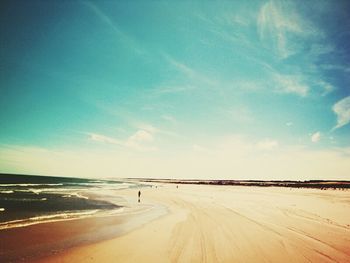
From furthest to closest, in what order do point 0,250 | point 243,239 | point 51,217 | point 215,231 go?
point 51,217 < point 215,231 < point 243,239 < point 0,250

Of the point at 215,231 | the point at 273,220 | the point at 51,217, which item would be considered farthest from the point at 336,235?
the point at 51,217

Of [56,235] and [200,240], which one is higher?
[200,240]

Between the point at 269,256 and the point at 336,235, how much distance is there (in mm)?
4931

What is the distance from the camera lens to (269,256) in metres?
8.88

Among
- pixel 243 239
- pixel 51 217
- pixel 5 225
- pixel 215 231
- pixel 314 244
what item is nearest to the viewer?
pixel 314 244

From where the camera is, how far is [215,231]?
12539 millimetres

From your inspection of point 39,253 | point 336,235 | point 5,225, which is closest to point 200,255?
point 39,253

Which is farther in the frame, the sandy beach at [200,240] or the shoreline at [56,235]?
the shoreline at [56,235]

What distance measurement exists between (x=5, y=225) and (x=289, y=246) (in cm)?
1510

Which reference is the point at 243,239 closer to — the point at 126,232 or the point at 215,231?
the point at 215,231

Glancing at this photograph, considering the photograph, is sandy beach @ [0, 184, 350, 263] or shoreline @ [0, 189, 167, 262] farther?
shoreline @ [0, 189, 167, 262]

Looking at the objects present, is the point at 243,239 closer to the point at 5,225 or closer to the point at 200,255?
the point at 200,255

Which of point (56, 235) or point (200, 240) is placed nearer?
point (200, 240)

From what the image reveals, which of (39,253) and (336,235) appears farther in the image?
(336,235)
